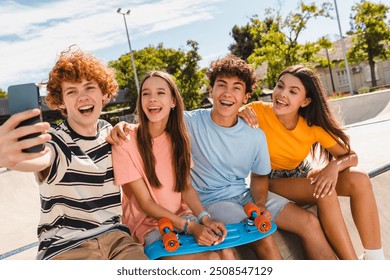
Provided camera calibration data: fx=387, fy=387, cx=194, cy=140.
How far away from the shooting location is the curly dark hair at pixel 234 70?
119 inches

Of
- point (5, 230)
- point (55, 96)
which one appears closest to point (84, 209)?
point (55, 96)

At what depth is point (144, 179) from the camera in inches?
106

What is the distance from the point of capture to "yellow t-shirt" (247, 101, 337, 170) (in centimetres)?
325

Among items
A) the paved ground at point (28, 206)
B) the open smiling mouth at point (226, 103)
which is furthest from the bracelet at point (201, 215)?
the paved ground at point (28, 206)

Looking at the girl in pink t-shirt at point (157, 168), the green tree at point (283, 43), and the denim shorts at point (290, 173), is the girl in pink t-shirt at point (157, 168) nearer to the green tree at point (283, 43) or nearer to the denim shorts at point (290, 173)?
the denim shorts at point (290, 173)

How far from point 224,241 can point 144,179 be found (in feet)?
2.25

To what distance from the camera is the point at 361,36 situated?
98.6 ft

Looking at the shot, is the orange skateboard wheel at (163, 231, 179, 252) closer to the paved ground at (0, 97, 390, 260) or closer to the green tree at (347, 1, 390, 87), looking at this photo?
the paved ground at (0, 97, 390, 260)

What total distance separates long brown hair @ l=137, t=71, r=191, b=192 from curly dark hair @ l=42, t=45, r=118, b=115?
324 millimetres

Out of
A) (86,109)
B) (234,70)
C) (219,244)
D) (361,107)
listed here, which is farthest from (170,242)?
(361,107)

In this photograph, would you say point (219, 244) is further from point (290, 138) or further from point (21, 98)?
point (21, 98)

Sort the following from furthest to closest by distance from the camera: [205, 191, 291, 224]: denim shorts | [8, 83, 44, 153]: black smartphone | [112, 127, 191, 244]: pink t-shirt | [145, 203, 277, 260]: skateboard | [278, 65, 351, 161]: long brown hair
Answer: [278, 65, 351, 161]: long brown hair → [205, 191, 291, 224]: denim shorts → [112, 127, 191, 244]: pink t-shirt → [145, 203, 277, 260]: skateboard → [8, 83, 44, 153]: black smartphone

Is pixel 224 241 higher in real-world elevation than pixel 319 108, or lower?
lower

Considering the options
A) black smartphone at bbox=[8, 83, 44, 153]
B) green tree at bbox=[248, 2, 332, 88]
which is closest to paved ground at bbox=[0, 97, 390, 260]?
black smartphone at bbox=[8, 83, 44, 153]
